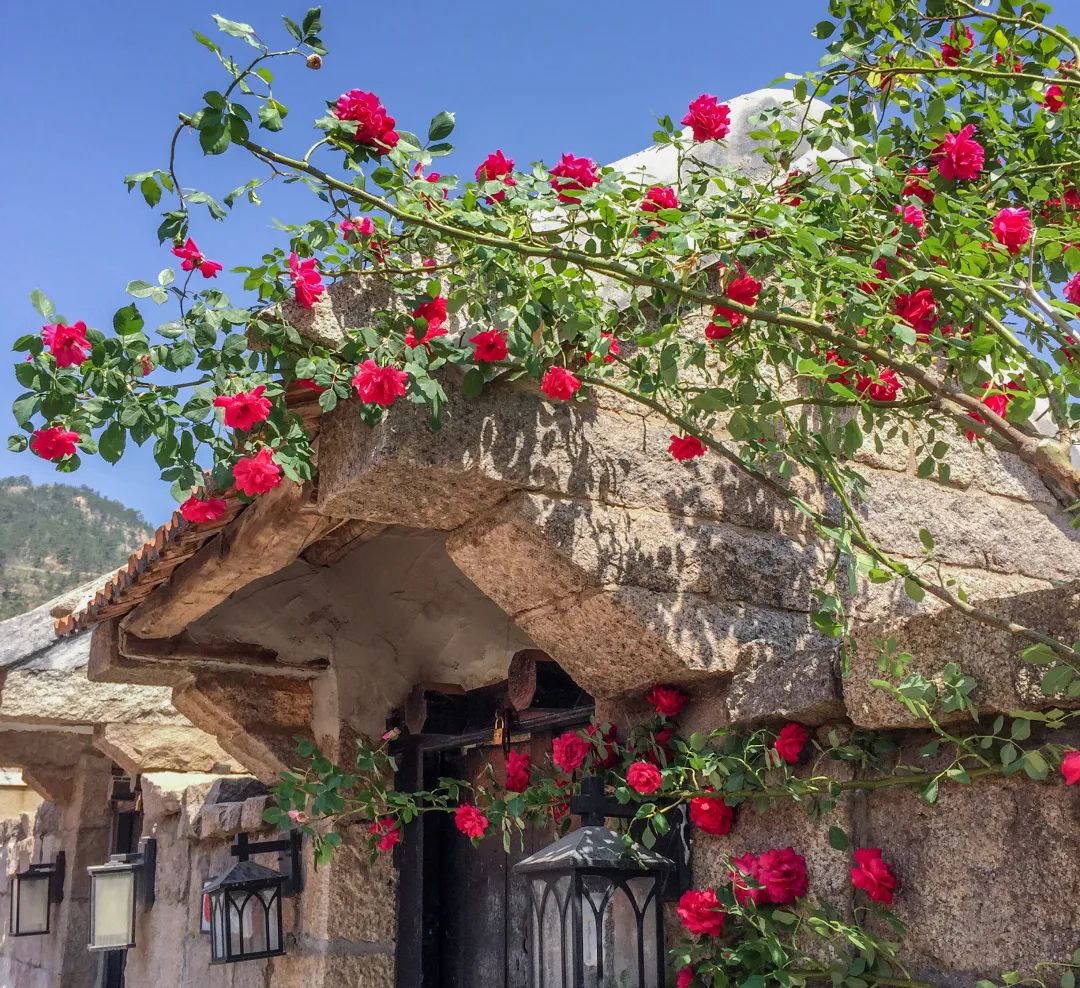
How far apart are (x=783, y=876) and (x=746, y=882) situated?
9 cm

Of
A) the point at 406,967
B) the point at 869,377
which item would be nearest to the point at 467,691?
the point at 406,967

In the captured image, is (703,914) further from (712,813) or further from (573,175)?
(573,175)

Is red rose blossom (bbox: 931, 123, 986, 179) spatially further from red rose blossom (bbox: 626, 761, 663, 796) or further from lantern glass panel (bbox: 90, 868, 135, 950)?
lantern glass panel (bbox: 90, 868, 135, 950)

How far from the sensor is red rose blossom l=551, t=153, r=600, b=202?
2.49 m

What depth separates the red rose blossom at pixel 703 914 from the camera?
251 centimetres

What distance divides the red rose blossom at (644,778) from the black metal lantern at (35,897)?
16.0ft

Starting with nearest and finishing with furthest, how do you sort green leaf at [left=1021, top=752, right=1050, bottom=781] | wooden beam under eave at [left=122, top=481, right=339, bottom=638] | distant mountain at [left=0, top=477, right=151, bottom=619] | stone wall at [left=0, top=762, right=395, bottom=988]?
green leaf at [left=1021, top=752, right=1050, bottom=781] < wooden beam under eave at [left=122, top=481, right=339, bottom=638] < stone wall at [left=0, top=762, right=395, bottom=988] < distant mountain at [left=0, top=477, right=151, bottom=619]

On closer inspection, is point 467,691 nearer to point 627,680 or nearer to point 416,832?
point 416,832

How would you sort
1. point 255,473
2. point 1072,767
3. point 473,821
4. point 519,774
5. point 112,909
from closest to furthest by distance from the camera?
point 1072,767, point 255,473, point 473,821, point 519,774, point 112,909

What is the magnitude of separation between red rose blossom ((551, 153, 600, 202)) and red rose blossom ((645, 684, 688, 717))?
1.18 metres

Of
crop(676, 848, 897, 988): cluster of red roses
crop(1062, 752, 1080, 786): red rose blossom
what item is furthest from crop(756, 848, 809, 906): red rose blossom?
crop(1062, 752, 1080, 786): red rose blossom

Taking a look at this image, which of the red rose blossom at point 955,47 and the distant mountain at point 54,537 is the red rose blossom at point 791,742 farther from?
the distant mountain at point 54,537

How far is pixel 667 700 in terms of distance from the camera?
2900 mm

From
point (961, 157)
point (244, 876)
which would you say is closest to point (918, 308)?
point (961, 157)
